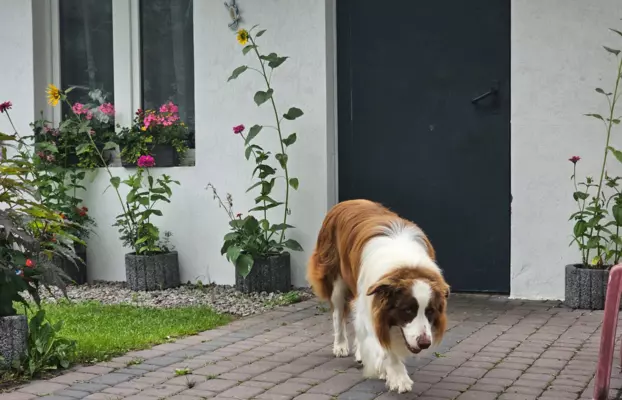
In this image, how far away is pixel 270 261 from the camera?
7.80 m

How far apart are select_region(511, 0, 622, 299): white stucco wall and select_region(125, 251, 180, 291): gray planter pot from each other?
3162 mm

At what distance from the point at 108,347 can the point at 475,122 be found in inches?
144

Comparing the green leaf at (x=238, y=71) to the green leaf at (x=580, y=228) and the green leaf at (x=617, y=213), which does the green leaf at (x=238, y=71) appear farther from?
the green leaf at (x=617, y=213)

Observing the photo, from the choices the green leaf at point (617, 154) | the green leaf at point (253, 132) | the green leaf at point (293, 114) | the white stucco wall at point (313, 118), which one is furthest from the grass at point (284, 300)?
the green leaf at point (617, 154)

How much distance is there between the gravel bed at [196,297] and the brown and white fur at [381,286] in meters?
1.68

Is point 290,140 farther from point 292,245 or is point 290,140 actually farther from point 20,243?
point 20,243

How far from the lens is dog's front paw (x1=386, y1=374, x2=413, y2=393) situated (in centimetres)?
461

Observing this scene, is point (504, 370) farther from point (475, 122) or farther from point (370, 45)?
point (370, 45)

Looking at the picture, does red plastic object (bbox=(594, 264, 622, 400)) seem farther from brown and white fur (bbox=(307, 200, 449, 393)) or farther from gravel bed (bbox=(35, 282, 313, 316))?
gravel bed (bbox=(35, 282, 313, 316))

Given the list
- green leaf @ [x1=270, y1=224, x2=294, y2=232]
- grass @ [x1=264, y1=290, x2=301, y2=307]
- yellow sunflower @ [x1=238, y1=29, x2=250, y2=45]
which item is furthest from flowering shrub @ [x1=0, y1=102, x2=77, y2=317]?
yellow sunflower @ [x1=238, y1=29, x2=250, y2=45]

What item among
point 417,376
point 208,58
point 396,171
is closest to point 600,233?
point 396,171

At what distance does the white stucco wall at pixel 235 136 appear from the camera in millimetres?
8031

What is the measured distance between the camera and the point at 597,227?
6.85 meters

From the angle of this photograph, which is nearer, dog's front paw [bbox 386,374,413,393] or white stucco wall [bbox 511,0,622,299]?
dog's front paw [bbox 386,374,413,393]
